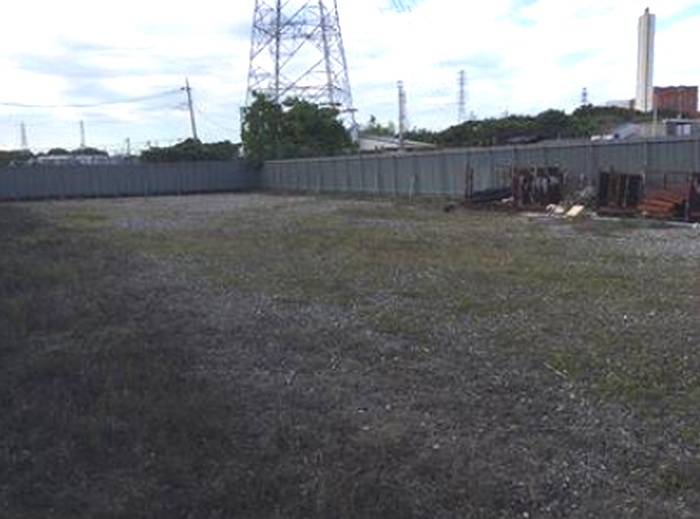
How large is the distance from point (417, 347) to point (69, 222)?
27.8 meters

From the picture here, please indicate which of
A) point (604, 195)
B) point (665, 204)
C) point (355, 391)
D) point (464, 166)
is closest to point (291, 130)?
point (464, 166)

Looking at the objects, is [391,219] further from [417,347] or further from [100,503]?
[100,503]

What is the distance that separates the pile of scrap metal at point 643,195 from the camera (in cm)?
2792

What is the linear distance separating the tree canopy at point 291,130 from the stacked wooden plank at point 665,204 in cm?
4756

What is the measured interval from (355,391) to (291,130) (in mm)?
69878

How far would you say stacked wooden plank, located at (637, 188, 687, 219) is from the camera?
27.8 meters

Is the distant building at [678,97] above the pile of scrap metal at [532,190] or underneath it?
above

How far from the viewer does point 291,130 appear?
77.2 m

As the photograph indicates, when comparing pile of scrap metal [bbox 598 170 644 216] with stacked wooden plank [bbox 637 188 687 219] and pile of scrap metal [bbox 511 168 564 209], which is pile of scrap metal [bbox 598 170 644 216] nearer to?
stacked wooden plank [bbox 637 188 687 219]

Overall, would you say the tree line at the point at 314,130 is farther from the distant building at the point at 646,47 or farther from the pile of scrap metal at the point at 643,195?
the pile of scrap metal at the point at 643,195

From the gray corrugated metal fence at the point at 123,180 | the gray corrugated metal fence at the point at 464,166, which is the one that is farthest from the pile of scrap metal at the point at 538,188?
the gray corrugated metal fence at the point at 123,180

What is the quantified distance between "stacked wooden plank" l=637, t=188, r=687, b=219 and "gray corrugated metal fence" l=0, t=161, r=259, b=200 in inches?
1789

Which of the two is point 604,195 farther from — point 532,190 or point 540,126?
point 540,126

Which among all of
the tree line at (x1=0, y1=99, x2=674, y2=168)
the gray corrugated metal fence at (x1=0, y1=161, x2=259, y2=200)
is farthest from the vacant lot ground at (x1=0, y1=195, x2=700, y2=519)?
the tree line at (x1=0, y1=99, x2=674, y2=168)
